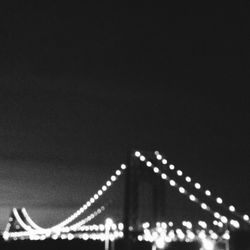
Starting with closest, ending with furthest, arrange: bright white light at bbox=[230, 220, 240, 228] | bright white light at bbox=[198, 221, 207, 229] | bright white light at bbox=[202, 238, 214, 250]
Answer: bright white light at bbox=[202, 238, 214, 250], bright white light at bbox=[230, 220, 240, 228], bright white light at bbox=[198, 221, 207, 229]

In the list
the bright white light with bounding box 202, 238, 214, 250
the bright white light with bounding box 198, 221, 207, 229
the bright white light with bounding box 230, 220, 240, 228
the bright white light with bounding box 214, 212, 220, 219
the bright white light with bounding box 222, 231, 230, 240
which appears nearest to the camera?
the bright white light with bounding box 202, 238, 214, 250

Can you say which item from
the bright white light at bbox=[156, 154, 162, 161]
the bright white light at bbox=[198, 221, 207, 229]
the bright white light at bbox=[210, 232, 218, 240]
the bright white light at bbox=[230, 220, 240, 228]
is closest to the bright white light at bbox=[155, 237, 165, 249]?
the bright white light at bbox=[198, 221, 207, 229]

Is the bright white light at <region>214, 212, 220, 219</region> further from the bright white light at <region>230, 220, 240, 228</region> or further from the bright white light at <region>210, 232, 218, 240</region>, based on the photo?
the bright white light at <region>230, 220, 240, 228</region>

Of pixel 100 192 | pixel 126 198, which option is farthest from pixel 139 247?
pixel 126 198

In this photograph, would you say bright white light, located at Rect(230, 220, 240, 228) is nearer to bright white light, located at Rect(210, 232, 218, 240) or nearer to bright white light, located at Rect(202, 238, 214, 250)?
bright white light, located at Rect(210, 232, 218, 240)

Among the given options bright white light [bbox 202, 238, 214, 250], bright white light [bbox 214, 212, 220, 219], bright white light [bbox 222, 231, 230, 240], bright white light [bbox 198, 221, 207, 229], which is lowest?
bright white light [bbox 202, 238, 214, 250]

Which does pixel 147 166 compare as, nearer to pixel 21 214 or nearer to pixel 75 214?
pixel 75 214

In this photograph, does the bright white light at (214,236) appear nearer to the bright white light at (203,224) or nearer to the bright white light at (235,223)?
the bright white light at (203,224)

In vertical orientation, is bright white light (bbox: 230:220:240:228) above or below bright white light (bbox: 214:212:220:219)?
below

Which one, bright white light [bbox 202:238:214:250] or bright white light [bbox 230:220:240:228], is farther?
bright white light [bbox 230:220:240:228]

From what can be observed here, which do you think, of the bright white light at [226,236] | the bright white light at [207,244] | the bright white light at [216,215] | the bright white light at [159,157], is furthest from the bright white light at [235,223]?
the bright white light at [159,157]

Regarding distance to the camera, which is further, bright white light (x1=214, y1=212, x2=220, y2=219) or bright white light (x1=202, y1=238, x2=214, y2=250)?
bright white light (x1=214, y1=212, x2=220, y2=219)

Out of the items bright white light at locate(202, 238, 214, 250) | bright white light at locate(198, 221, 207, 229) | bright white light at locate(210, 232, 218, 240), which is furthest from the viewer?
bright white light at locate(198, 221, 207, 229)

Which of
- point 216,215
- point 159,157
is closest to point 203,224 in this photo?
point 216,215
